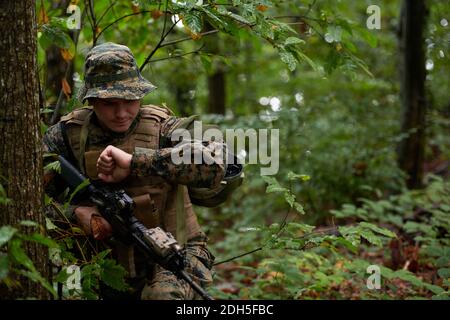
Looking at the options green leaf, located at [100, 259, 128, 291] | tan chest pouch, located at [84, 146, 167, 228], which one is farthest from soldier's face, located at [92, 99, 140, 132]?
green leaf, located at [100, 259, 128, 291]

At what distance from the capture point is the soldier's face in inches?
123

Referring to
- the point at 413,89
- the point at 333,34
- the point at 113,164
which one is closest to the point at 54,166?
the point at 113,164

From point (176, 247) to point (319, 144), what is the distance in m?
5.76

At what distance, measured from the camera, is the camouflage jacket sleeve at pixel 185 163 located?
9.48ft

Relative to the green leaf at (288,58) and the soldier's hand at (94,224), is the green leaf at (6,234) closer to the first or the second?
the soldier's hand at (94,224)

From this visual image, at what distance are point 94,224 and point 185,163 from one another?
2.17 ft

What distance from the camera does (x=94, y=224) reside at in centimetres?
307

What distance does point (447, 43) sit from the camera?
727 centimetres

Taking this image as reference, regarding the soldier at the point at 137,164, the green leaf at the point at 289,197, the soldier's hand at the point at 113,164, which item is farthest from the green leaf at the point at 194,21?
the green leaf at the point at 289,197

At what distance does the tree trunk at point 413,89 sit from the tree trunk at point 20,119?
596 centimetres

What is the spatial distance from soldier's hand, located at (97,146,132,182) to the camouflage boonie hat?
326 mm

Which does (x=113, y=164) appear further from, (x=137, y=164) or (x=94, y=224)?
(x=94, y=224)

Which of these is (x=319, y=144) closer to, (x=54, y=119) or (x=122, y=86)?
(x=54, y=119)

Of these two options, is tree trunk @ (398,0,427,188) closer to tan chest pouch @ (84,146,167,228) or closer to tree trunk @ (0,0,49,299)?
tan chest pouch @ (84,146,167,228)
